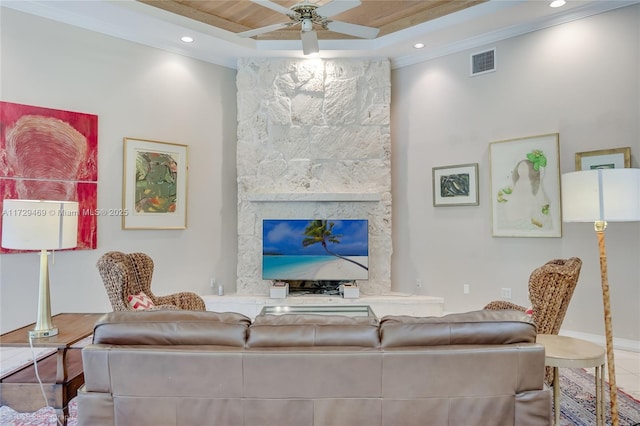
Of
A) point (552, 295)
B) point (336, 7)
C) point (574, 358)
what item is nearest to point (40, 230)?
point (336, 7)

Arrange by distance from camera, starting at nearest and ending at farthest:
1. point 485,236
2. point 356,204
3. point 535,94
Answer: point 535,94 < point 485,236 < point 356,204

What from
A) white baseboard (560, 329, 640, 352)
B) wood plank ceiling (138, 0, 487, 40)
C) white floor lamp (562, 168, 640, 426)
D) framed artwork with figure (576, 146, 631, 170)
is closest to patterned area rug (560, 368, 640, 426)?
white floor lamp (562, 168, 640, 426)

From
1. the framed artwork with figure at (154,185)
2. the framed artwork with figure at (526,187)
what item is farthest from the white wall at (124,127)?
the framed artwork with figure at (526,187)

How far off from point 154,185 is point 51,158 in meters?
1.05

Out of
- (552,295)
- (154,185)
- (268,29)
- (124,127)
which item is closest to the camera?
(552,295)

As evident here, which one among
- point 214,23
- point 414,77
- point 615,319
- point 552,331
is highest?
point 214,23

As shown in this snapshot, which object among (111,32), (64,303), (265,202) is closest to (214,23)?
(111,32)

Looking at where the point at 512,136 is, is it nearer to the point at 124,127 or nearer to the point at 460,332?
the point at 460,332

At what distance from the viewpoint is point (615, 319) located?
3771 millimetres

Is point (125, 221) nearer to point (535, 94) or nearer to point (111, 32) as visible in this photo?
point (111, 32)

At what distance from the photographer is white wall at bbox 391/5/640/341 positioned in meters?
3.75

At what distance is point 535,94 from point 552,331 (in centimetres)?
290

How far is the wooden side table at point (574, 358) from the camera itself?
1898 millimetres

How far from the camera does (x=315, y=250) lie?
4922 millimetres
